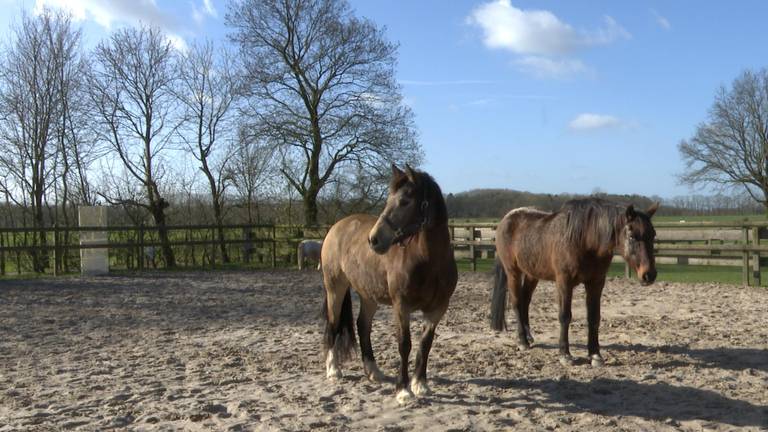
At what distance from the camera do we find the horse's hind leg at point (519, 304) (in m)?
5.91

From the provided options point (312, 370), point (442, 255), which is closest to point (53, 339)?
point (312, 370)

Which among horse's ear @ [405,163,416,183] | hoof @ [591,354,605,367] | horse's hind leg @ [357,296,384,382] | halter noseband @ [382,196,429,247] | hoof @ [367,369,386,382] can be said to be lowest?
hoof @ [591,354,605,367]

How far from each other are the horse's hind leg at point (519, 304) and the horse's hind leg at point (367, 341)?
178 cm

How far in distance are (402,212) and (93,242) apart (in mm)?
13846

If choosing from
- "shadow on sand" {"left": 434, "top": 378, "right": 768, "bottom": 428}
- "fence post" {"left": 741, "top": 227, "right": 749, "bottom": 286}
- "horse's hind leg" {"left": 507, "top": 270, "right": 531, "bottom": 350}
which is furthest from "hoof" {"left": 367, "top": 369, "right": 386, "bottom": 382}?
"fence post" {"left": 741, "top": 227, "right": 749, "bottom": 286}

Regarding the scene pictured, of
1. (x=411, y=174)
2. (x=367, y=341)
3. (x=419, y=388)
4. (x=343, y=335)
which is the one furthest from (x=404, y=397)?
(x=411, y=174)

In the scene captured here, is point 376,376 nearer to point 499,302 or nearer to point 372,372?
point 372,372

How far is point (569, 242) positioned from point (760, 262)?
28.8 ft

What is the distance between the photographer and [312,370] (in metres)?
5.14

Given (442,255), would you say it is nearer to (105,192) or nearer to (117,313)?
(117,313)

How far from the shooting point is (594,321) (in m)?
5.25

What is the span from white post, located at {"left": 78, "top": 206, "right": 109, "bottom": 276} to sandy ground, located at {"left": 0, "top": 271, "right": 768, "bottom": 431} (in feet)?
20.2

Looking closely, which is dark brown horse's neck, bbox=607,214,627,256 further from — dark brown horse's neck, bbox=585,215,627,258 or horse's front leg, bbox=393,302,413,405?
horse's front leg, bbox=393,302,413,405

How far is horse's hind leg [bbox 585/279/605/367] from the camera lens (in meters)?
5.20
